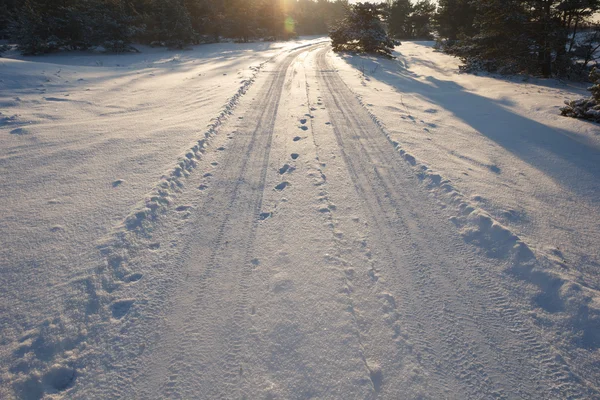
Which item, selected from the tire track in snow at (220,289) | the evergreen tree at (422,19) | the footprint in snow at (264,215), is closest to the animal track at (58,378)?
the tire track in snow at (220,289)

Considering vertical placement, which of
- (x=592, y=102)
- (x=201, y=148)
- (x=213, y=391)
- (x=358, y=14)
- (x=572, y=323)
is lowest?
(x=213, y=391)

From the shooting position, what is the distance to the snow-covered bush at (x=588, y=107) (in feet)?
21.8

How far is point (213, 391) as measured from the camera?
6.08 feet

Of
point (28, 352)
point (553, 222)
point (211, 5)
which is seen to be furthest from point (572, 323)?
point (211, 5)

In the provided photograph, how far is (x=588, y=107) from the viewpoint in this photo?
6855 mm

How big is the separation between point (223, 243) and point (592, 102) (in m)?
9.80

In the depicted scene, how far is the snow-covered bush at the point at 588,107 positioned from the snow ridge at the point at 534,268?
588 cm

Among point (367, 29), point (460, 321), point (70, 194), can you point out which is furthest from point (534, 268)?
point (367, 29)

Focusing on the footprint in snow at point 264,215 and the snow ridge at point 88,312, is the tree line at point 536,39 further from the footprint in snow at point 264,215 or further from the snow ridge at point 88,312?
the snow ridge at point 88,312

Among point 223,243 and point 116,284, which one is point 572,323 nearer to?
point 223,243

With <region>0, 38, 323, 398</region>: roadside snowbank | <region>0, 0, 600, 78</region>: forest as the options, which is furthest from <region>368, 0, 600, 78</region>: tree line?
<region>0, 38, 323, 398</region>: roadside snowbank

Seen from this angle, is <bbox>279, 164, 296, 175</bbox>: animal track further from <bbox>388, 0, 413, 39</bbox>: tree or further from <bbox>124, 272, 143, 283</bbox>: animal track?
<bbox>388, 0, 413, 39</bbox>: tree

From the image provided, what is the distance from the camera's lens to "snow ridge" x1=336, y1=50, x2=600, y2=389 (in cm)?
225

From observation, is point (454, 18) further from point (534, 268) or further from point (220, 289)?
point (220, 289)
